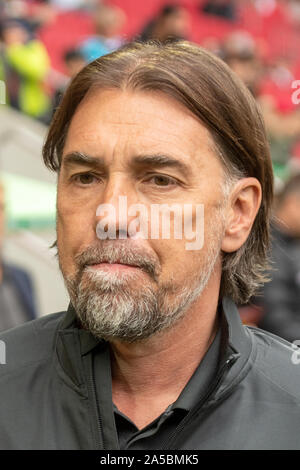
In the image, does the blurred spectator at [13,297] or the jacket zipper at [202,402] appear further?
the blurred spectator at [13,297]

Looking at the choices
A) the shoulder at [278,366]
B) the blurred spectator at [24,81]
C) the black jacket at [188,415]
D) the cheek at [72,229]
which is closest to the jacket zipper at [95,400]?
the black jacket at [188,415]

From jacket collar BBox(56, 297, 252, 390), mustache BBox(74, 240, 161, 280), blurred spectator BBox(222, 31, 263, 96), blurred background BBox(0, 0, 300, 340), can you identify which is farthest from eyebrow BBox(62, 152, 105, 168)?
blurred spectator BBox(222, 31, 263, 96)

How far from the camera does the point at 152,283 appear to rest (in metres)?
1.84

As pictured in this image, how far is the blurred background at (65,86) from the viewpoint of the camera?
4109mm

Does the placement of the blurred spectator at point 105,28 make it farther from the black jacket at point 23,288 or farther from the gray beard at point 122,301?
the gray beard at point 122,301

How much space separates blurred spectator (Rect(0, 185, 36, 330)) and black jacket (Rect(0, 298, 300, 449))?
201cm

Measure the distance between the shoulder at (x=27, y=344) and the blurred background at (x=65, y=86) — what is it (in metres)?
1.08

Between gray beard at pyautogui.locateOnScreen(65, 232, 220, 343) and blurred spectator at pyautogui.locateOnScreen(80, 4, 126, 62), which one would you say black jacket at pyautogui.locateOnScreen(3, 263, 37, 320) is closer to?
gray beard at pyautogui.locateOnScreen(65, 232, 220, 343)

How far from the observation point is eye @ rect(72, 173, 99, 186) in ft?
6.33

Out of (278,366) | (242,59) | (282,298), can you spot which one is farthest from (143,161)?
(242,59)

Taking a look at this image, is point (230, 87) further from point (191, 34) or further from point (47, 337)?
point (191, 34)

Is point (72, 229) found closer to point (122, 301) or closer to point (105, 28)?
point (122, 301)

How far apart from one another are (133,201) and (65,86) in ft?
7.05

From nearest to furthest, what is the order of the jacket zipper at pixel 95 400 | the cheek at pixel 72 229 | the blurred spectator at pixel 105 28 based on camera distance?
the jacket zipper at pixel 95 400 < the cheek at pixel 72 229 < the blurred spectator at pixel 105 28
